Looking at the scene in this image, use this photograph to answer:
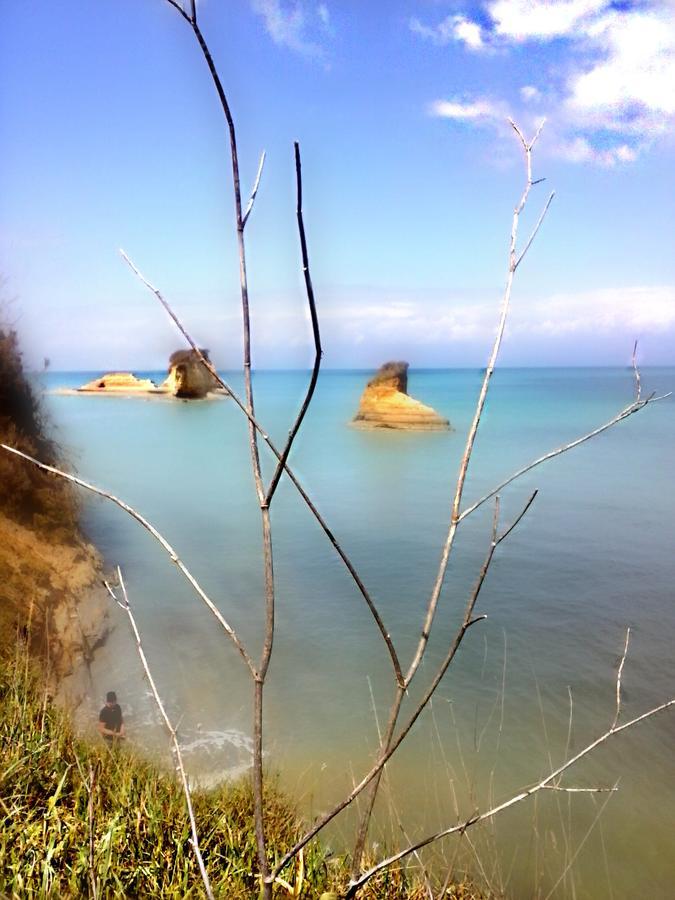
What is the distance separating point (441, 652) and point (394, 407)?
21683 mm

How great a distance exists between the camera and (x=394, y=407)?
1099 inches

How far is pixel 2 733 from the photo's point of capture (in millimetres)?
2518

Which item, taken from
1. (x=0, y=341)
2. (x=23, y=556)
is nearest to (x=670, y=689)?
(x=23, y=556)

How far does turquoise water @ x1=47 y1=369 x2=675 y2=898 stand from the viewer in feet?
13.8

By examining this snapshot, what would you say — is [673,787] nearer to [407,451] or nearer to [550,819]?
[550,819]

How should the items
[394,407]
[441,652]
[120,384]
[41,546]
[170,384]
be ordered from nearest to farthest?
[41,546] < [441,652] < [394,407] < [170,384] < [120,384]

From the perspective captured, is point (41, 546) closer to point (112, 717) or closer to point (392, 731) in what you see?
point (112, 717)

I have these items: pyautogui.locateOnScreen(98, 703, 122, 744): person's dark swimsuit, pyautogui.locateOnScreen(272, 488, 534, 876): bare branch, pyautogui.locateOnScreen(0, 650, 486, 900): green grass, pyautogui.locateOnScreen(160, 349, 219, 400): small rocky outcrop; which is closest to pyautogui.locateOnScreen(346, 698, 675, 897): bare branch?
pyautogui.locateOnScreen(272, 488, 534, 876): bare branch

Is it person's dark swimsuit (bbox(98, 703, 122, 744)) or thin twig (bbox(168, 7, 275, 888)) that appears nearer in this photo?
thin twig (bbox(168, 7, 275, 888))

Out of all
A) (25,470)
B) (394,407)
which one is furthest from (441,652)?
(394,407)

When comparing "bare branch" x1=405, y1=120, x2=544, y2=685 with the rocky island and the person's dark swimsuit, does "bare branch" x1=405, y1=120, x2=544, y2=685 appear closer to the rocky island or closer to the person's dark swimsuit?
the person's dark swimsuit

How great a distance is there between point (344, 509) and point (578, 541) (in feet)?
15.9

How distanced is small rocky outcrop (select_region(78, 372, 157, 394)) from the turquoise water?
34561 millimetres

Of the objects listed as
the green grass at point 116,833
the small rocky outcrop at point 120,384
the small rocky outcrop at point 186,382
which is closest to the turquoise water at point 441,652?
the green grass at point 116,833
